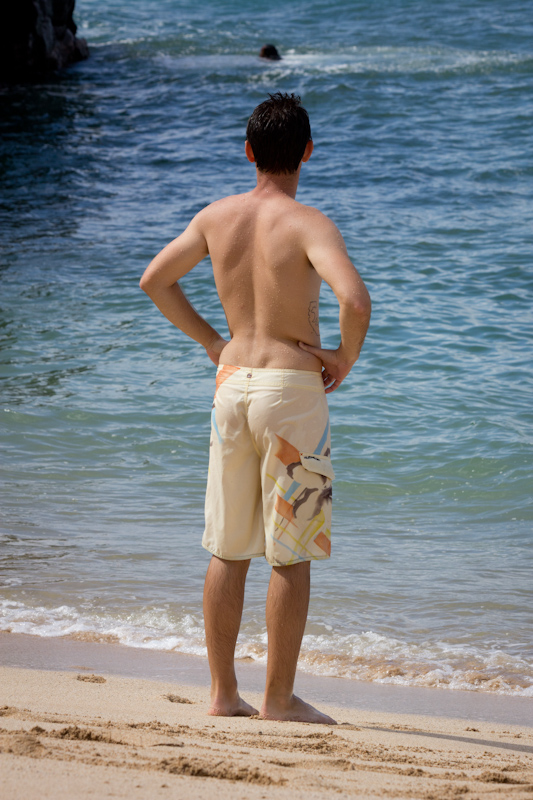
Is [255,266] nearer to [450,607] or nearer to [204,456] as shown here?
[450,607]

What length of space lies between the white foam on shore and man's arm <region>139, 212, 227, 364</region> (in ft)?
4.69

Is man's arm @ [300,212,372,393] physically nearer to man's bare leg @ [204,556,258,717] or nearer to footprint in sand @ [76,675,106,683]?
man's bare leg @ [204,556,258,717]

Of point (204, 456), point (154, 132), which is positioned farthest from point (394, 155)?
point (204, 456)

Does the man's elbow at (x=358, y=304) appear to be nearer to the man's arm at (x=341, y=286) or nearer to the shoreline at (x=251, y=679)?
the man's arm at (x=341, y=286)

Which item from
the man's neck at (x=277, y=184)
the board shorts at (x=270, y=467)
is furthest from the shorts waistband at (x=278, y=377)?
the man's neck at (x=277, y=184)

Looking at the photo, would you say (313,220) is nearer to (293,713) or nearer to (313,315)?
(313,315)

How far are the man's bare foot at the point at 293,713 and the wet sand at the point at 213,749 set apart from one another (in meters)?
0.06

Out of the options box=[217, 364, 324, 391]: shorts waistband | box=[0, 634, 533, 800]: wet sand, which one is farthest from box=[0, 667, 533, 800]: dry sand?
box=[217, 364, 324, 391]: shorts waistband

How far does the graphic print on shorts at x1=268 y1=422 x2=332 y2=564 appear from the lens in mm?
2666

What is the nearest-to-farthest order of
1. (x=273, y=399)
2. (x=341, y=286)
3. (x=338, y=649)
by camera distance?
(x=341, y=286) → (x=273, y=399) → (x=338, y=649)

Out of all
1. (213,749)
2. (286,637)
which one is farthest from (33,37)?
(213,749)

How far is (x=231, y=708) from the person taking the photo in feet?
9.05

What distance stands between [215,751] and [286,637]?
63cm

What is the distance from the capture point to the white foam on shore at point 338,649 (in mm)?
3434
